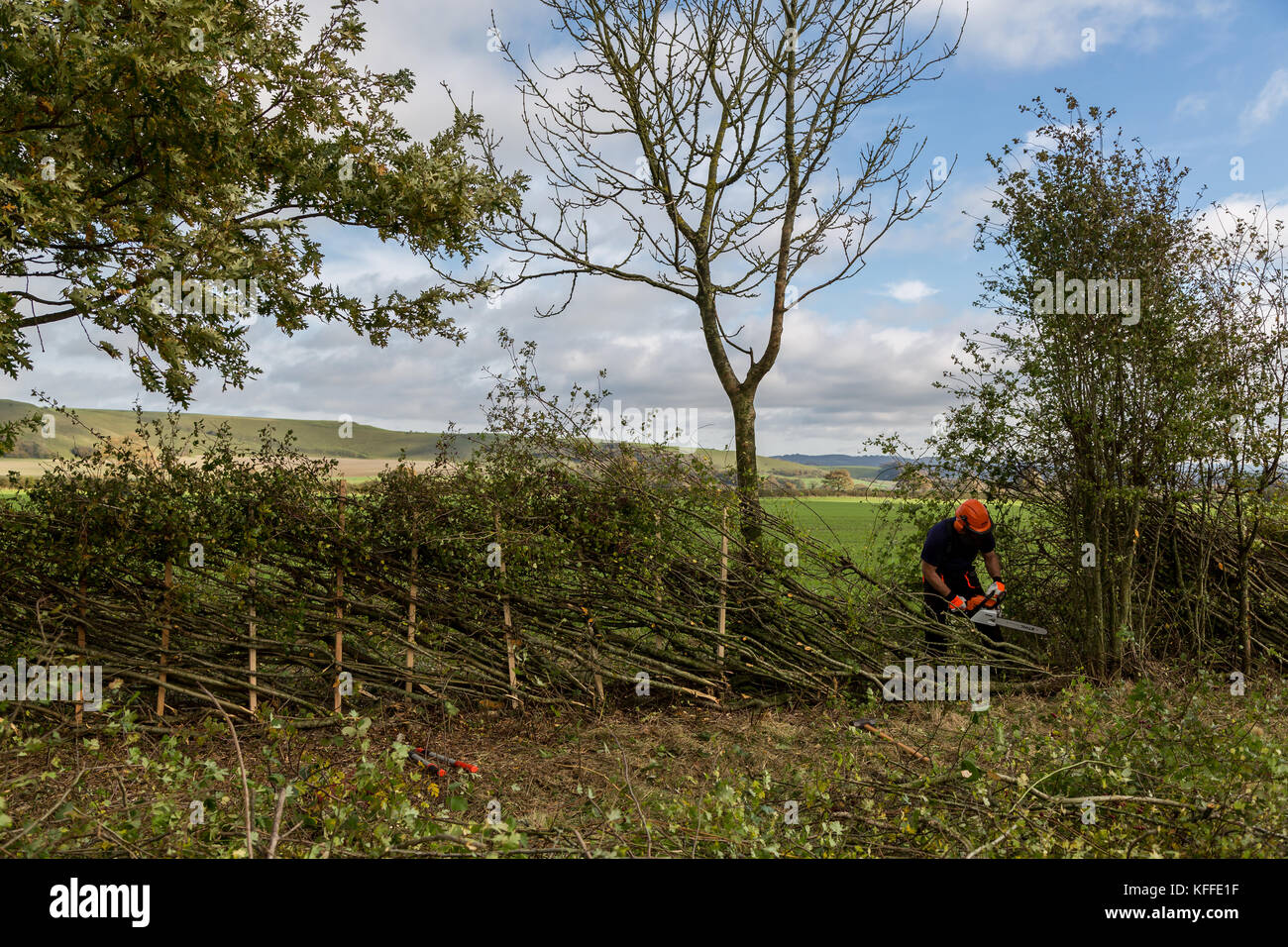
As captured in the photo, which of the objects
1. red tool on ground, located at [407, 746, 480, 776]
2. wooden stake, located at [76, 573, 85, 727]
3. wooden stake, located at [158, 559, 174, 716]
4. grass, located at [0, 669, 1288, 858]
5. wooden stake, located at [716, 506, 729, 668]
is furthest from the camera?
wooden stake, located at [716, 506, 729, 668]

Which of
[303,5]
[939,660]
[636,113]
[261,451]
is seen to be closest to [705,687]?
[939,660]

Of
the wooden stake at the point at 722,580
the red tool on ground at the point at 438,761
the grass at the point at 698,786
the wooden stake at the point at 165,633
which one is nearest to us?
the grass at the point at 698,786

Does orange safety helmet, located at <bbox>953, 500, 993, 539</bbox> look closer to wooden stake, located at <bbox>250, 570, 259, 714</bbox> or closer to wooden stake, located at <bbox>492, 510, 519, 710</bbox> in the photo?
wooden stake, located at <bbox>492, 510, 519, 710</bbox>

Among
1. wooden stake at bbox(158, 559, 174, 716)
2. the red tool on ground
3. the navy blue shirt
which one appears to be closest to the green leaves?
wooden stake at bbox(158, 559, 174, 716)

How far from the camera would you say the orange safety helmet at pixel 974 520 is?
7.19 m

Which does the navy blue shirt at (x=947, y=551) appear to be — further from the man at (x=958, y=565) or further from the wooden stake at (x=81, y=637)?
the wooden stake at (x=81, y=637)

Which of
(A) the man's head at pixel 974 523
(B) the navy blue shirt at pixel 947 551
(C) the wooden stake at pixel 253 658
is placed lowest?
(C) the wooden stake at pixel 253 658

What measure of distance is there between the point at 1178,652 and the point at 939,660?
253 cm

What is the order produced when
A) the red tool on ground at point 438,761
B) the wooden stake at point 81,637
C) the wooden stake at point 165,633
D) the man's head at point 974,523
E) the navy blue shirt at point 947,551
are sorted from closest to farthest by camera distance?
the red tool on ground at point 438,761, the wooden stake at point 81,637, the wooden stake at point 165,633, the man's head at point 974,523, the navy blue shirt at point 947,551

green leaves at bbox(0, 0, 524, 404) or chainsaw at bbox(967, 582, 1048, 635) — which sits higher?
green leaves at bbox(0, 0, 524, 404)

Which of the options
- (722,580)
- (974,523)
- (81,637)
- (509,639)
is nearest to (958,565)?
(974,523)

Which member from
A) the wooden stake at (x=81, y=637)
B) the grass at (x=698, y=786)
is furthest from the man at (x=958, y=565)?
the wooden stake at (x=81, y=637)

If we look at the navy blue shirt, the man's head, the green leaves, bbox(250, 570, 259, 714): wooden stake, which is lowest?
bbox(250, 570, 259, 714): wooden stake

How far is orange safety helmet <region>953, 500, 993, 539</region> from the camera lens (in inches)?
283
